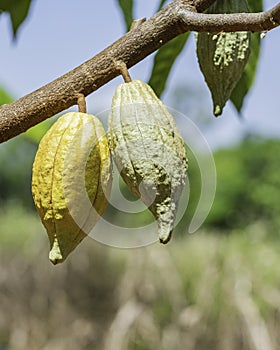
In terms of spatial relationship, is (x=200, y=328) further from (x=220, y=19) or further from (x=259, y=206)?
(x=259, y=206)

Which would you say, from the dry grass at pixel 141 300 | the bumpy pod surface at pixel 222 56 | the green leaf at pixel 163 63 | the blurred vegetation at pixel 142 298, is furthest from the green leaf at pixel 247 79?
the dry grass at pixel 141 300

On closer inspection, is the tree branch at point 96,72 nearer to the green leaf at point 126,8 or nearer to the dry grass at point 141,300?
the green leaf at point 126,8

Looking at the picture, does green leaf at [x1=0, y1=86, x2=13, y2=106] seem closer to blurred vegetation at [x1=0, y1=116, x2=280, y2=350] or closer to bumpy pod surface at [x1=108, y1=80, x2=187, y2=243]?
bumpy pod surface at [x1=108, y1=80, x2=187, y2=243]

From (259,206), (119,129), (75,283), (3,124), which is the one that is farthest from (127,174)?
(259,206)

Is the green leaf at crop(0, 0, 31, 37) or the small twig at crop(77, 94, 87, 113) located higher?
the small twig at crop(77, 94, 87, 113)

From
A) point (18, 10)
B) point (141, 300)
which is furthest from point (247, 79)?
→ point (141, 300)

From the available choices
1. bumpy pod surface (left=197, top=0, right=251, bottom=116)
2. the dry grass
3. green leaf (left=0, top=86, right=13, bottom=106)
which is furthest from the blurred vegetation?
bumpy pod surface (left=197, top=0, right=251, bottom=116)

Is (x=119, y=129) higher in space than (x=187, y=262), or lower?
higher

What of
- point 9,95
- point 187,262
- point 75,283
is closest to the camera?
point 9,95
